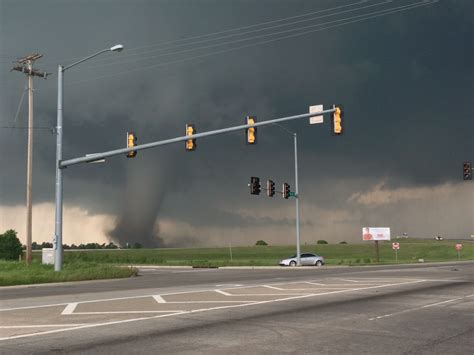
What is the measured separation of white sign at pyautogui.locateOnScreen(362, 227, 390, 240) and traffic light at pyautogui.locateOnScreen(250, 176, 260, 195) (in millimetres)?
48745

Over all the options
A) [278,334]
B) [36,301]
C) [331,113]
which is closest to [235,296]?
[36,301]

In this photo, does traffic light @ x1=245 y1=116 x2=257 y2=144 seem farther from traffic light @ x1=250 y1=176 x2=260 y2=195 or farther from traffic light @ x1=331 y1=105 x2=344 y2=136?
traffic light @ x1=250 y1=176 x2=260 y2=195

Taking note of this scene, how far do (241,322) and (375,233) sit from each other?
7476cm

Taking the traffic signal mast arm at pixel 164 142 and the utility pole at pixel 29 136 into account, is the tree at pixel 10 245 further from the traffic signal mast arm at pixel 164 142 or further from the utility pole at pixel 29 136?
the traffic signal mast arm at pixel 164 142

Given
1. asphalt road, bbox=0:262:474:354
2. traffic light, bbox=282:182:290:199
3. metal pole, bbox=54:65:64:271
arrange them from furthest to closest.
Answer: traffic light, bbox=282:182:290:199, metal pole, bbox=54:65:64:271, asphalt road, bbox=0:262:474:354

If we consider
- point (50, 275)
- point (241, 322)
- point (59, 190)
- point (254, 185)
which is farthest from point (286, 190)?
point (241, 322)

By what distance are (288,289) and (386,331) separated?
9.81m

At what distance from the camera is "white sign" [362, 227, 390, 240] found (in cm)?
8288

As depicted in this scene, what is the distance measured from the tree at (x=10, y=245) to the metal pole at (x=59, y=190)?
263 feet

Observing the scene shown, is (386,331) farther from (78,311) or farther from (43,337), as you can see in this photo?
(78,311)

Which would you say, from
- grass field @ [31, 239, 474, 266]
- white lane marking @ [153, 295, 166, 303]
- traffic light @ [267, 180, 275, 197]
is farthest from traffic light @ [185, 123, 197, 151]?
grass field @ [31, 239, 474, 266]

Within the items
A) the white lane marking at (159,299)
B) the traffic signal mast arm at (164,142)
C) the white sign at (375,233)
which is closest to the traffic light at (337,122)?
the traffic signal mast arm at (164,142)

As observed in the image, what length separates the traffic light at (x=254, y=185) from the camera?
124 feet

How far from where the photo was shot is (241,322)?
454 inches
